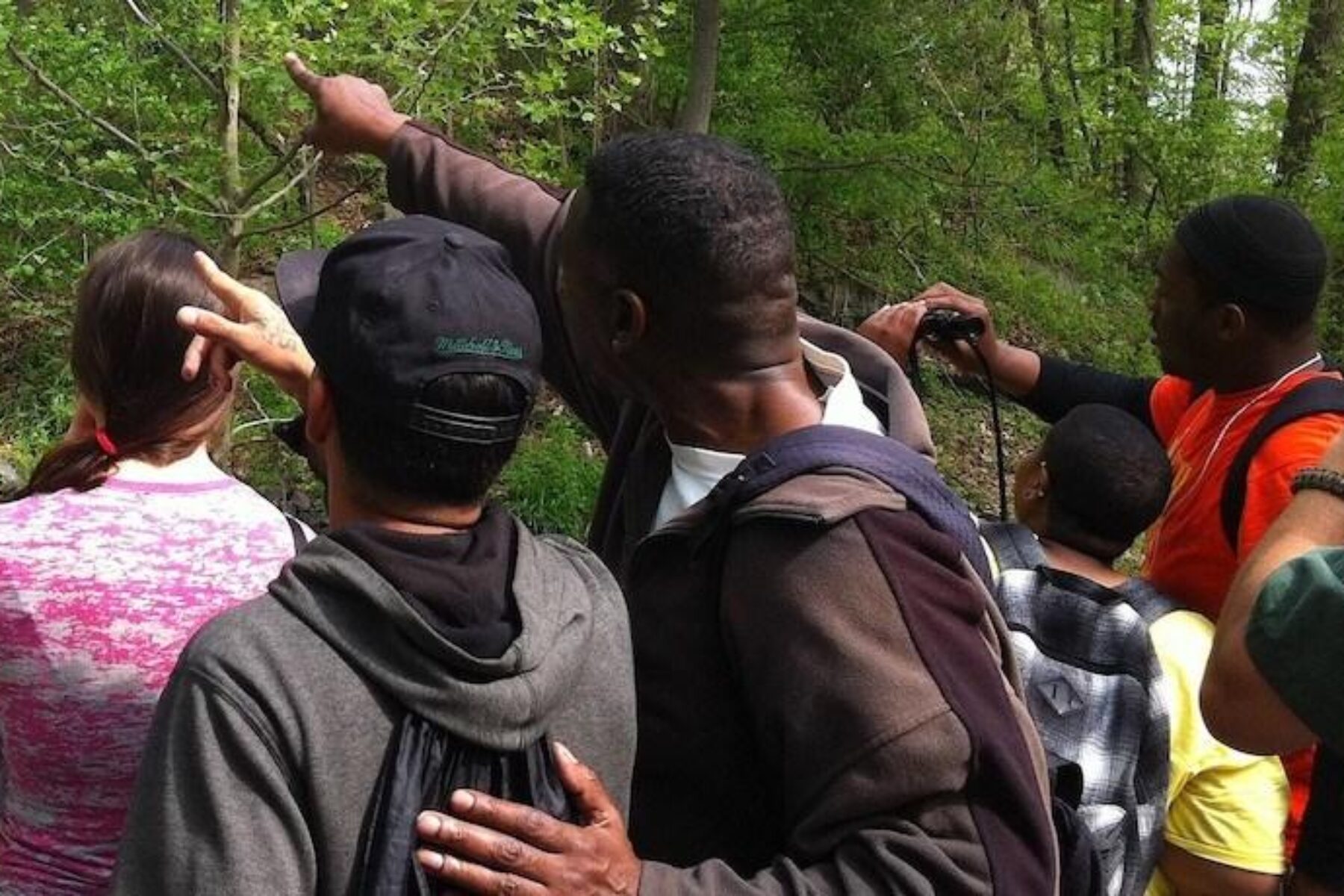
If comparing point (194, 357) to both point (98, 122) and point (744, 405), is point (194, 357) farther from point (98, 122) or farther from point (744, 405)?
point (98, 122)

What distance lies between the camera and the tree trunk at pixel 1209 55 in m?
12.8

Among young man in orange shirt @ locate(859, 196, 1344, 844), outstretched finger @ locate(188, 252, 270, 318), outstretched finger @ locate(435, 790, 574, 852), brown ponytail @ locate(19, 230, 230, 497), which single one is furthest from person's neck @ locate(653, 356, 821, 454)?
young man in orange shirt @ locate(859, 196, 1344, 844)

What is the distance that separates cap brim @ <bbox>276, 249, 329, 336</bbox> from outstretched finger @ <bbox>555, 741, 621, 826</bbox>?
0.69 metres

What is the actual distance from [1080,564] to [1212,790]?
1.83ft

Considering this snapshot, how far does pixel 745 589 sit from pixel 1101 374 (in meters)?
2.95

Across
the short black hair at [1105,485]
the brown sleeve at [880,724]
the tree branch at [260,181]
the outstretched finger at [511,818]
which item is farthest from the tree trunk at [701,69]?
the outstretched finger at [511,818]

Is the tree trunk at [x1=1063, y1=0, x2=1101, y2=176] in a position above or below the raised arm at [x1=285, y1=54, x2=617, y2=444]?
below

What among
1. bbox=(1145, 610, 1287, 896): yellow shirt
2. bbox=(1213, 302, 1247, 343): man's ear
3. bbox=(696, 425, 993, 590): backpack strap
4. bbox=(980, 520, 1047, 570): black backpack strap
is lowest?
bbox=(1145, 610, 1287, 896): yellow shirt

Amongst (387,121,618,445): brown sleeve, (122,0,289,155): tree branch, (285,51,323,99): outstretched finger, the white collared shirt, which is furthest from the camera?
(122,0,289,155): tree branch

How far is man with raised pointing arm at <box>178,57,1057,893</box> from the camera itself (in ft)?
5.22

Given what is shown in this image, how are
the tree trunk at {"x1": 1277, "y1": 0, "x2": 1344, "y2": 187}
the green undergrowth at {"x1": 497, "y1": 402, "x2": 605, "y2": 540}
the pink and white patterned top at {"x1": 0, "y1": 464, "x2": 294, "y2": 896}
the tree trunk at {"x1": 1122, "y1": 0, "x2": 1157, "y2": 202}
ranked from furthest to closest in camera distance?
the tree trunk at {"x1": 1277, "y1": 0, "x2": 1344, "y2": 187} < the tree trunk at {"x1": 1122, "y1": 0, "x2": 1157, "y2": 202} < the green undergrowth at {"x1": 497, "y1": 402, "x2": 605, "y2": 540} < the pink and white patterned top at {"x1": 0, "y1": 464, "x2": 294, "y2": 896}

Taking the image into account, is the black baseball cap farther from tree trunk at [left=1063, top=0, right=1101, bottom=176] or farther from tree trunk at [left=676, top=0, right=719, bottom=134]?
tree trunk at [left=1063, top=0, right=1101, bottom=176]

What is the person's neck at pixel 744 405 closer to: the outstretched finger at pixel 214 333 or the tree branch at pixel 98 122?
the outstretched finger at pixel 214 333

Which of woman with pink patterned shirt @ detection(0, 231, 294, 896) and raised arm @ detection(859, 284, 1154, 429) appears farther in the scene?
raised arm @ detection(859, 284, 1154, 429)
